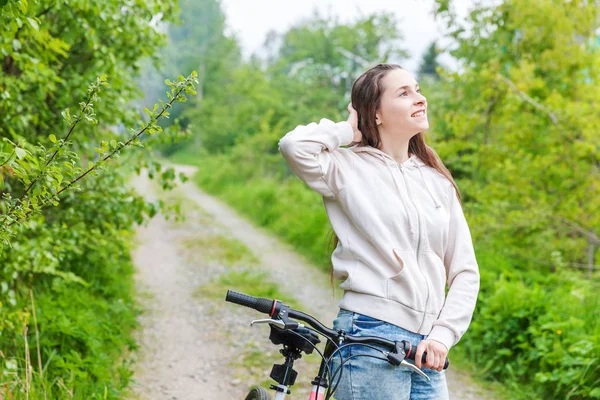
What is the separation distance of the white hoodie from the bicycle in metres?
0.12

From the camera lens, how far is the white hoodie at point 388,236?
2.24m

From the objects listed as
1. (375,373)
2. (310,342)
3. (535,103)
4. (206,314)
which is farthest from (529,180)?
(310,342)

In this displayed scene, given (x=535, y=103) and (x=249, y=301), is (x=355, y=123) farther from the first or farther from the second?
(x=535, y=103)

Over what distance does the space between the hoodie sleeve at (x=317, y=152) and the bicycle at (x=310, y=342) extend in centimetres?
46

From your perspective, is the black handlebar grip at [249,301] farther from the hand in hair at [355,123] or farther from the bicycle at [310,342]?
the hand in hair at [355,123]

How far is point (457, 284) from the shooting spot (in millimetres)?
2365

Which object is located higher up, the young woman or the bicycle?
the young woman

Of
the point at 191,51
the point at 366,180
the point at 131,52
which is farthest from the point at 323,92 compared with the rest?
the point at 191,51

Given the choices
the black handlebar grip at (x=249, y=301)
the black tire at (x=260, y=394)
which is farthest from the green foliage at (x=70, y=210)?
the black handlebar grip at (x=249, y=301)

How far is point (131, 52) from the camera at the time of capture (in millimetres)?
5664

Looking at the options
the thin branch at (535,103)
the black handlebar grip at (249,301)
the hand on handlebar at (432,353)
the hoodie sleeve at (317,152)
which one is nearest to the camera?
the black handlebar grip at (249,301)

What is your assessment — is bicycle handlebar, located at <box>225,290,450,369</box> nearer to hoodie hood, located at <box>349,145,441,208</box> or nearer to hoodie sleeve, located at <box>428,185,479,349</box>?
hoodie sleeve, located at <box>428,185,479,349</box>

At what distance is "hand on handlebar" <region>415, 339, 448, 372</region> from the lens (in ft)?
7.07

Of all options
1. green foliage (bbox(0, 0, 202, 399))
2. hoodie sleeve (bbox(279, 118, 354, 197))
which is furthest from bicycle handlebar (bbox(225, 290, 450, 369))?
green foliage (bbox(0, 0, 202, 399))
